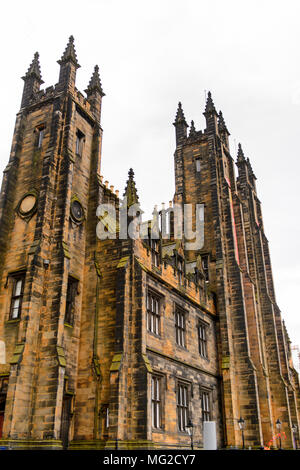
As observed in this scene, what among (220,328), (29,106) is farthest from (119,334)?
(29,106)

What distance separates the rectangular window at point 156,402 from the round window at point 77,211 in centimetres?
860

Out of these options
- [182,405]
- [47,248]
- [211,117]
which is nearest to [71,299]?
[47,248]

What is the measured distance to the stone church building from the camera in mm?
17094

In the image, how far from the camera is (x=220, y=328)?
28.2 metres

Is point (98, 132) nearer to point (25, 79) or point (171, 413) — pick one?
point (25, 79)

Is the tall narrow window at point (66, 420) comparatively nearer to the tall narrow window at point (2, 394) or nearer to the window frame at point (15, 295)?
the tall narrow window at point (2, 394)

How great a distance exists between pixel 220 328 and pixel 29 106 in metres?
18.0

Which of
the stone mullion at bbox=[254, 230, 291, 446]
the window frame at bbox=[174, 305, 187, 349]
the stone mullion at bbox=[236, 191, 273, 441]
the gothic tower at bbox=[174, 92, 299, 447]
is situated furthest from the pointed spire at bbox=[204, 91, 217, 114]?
the window frame at bbox=[174, 305, 187, 349]

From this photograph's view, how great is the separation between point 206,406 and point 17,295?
12455 millimetres

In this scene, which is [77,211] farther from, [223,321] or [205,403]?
[205,403]

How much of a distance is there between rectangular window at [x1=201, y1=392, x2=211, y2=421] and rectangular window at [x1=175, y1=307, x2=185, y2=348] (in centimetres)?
370

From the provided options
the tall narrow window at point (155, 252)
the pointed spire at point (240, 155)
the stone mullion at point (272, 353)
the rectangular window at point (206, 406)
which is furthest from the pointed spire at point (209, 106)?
the rectangular window at point (206, 406)

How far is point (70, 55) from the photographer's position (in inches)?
973
